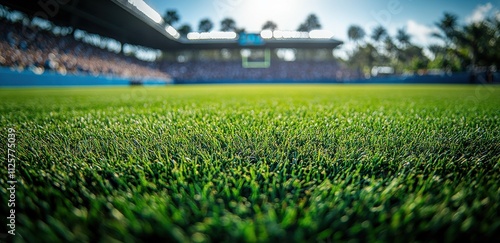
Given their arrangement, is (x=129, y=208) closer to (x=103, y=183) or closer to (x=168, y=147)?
(x=103, y=183)

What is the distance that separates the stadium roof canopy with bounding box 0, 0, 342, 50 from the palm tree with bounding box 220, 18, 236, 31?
17.2 meters

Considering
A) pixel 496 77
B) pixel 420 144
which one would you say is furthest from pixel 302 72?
pixel 420 144

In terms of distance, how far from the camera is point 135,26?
23141 mm

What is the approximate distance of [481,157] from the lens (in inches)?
44.8

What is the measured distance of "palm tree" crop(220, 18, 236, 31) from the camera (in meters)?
49.8

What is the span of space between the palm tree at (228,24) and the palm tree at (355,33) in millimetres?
24223

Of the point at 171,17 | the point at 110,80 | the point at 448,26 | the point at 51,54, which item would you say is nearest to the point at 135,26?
the point at 110,80

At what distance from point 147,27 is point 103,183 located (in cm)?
2582

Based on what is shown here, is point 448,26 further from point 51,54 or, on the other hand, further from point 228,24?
point 51,54

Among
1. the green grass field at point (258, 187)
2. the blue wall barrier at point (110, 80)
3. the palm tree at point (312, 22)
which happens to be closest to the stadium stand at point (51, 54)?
the blue wall barrier at point (110, 80)

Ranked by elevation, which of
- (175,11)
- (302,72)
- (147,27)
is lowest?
(302,72)

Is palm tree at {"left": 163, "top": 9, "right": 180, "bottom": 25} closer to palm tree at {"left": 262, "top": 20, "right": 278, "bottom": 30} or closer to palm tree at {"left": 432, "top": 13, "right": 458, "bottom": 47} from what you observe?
palm tree at {"left": 262, "top": 20, "right": 278, "bottom": 30}

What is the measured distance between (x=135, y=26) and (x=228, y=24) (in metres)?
29.3

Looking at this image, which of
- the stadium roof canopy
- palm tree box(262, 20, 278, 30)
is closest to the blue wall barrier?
the stadium roof canopy
